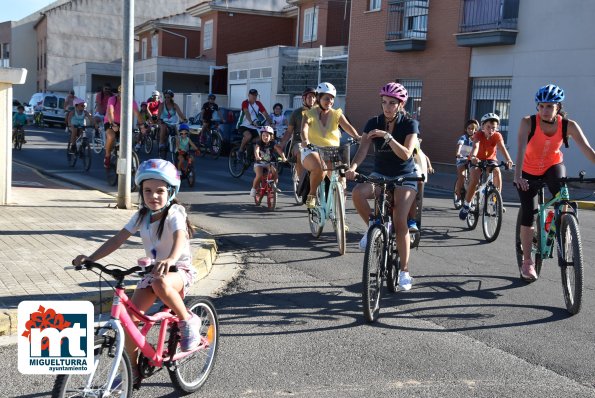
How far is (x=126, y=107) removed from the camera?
1144 centimetres

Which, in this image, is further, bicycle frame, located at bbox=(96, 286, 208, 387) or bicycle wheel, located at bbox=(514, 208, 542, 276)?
bicycle wheel, located at bbox=(514, 208, 542, 276)

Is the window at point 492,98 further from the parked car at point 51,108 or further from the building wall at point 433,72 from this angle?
the parked car at point 51,108

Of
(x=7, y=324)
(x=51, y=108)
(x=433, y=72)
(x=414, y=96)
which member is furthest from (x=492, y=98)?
(x=51, y=108)

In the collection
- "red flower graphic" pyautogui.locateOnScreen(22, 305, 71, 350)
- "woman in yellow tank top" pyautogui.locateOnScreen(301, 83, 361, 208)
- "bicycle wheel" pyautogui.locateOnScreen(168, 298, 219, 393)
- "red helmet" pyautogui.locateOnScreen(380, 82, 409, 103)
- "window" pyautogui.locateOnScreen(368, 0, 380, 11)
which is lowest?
"bicycle wheel" pyautogui.locateOnScreen(168, 298, 219, 393)

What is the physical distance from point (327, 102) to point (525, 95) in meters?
14.3

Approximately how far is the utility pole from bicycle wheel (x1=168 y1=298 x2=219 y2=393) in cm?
693

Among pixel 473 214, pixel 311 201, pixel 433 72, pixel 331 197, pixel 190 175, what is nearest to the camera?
pixel 331 197

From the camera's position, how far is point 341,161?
9625 millimetres

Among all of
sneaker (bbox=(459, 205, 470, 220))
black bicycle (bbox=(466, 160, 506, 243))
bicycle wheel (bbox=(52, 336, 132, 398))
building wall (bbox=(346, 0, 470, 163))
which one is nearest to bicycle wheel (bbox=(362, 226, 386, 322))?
bicycle wheel (bbox=(52, 336, 132, 398))

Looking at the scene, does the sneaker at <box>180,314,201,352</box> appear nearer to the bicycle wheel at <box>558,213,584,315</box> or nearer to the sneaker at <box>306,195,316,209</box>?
the bicycle wheel at <box>558,213,584,315</box>

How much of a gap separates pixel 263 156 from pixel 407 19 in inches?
632

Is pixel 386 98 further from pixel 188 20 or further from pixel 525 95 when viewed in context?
pixel 188 20

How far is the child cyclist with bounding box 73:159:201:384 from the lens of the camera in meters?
4.24

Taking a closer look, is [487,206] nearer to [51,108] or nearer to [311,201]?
[311,201]
